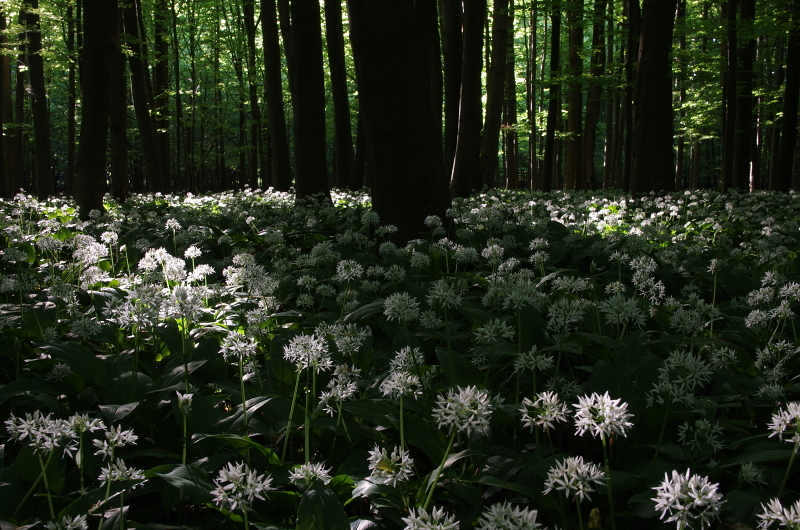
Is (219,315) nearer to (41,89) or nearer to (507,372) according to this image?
(507,372)

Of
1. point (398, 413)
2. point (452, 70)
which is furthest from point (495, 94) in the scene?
point (398, 413)

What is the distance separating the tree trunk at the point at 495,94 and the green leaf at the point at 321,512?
1300cm

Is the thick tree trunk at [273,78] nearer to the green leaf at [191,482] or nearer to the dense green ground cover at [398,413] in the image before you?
the dense green ground cover at [398,413]

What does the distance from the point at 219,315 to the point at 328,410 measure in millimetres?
1543

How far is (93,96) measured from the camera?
7.85 meters

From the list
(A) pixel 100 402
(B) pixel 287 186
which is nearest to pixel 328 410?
(A) pixel 100 402

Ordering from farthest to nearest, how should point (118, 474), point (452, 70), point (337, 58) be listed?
point (452, 70)
point (337, 58)
point (118, 474)

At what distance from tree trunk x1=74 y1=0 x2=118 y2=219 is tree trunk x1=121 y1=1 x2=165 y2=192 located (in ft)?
17.4

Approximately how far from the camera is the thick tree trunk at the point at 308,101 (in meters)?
8.35

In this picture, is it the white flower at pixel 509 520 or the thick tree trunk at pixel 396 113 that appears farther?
the thick tree trunk at pixel 396 113

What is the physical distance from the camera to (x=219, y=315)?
3.42 metres

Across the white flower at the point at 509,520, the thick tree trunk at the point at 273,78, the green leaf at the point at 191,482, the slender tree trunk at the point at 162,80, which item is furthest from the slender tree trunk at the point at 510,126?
the white flower at the point at 509,520

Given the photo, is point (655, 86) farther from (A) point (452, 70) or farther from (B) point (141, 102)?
(B) point (141, 102)

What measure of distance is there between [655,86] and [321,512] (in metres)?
9.57
